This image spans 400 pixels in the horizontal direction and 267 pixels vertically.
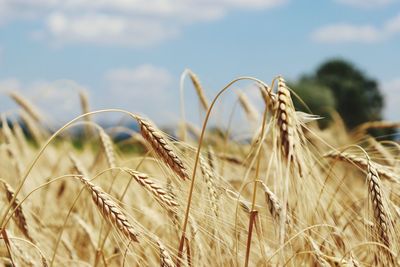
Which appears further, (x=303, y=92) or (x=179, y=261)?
(x=303, y=92)

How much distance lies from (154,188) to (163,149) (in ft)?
0.37

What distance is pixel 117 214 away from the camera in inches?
71.2

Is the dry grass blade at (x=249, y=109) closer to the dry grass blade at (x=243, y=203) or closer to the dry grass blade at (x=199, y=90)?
the dry grass blade at (x=199, y=90)

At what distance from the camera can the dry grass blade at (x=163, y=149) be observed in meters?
1.87

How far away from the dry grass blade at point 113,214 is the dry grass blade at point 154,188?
103mm

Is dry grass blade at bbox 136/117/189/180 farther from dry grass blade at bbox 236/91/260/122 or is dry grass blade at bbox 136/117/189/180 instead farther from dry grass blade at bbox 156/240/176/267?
dry grass blade at bbox 236/91/260/122

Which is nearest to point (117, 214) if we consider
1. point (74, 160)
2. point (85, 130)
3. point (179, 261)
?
point (179, 261)

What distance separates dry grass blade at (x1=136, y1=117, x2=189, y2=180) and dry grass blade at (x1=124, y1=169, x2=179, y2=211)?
7cm

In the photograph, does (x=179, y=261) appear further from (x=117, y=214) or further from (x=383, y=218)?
(x=383, y=218)

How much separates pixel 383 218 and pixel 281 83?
→ 487mm

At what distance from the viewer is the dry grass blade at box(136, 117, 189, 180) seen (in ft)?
6.15

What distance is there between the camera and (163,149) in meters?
1.88

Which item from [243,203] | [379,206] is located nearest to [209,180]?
[243,203]

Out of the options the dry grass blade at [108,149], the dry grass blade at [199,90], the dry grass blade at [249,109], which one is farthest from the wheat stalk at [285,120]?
the dry grass blade at [249,109]
